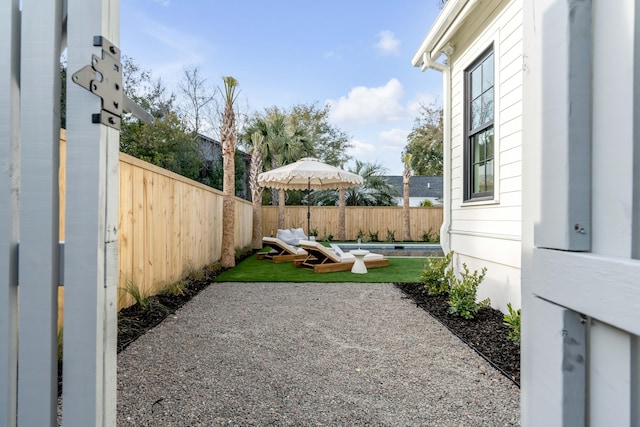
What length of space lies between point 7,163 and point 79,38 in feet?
1.23

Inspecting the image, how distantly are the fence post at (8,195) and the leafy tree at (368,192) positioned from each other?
16.7 meters

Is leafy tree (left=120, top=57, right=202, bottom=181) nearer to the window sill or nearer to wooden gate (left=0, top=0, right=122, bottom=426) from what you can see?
the window sill

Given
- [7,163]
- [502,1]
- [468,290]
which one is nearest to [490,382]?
[468,290]

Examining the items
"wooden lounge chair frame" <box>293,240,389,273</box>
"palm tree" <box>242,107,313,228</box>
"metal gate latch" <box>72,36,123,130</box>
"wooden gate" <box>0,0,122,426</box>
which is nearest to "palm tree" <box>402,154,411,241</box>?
"palm tree" <box>242,107,313,228</box>

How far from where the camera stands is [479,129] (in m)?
4.50

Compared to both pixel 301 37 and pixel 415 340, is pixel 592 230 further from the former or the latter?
pixel 301 37

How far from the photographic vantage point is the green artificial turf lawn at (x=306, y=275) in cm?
635

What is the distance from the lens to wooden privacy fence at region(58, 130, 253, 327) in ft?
12.2

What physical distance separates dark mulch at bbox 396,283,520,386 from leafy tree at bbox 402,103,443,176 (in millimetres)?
17783

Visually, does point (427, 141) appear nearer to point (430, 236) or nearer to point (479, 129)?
point (430, 236)

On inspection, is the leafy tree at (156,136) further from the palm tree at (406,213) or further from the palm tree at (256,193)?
the palm tree at (406,213)

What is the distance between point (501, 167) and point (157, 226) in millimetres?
4208

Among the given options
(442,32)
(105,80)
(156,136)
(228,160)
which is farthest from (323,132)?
(105,80)

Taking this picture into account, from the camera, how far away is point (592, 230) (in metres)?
0.76
